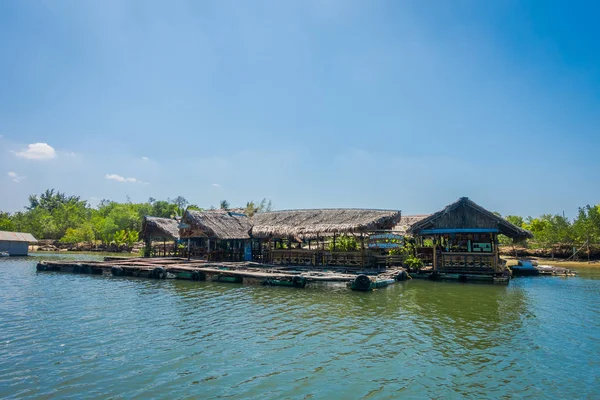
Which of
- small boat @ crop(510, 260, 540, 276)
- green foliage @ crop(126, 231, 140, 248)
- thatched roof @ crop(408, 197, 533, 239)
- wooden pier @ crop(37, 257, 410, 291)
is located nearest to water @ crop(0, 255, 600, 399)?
wooden pier @ crop(37, 257, 410, 291)

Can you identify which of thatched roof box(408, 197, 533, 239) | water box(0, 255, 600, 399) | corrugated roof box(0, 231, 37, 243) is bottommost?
water box(0, 255, 600, 399)

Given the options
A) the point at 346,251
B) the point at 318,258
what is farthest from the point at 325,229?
the point at 318,258

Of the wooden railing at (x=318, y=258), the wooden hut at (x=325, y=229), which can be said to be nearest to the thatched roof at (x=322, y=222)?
the wooden hut at (x=325, y=229)

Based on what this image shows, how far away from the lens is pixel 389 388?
6449 millimetres

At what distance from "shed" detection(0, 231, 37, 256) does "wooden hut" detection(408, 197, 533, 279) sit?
3743 centimetres

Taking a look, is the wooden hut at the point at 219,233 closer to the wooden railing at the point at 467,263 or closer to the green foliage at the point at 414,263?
the green foliage at the point at 414,263

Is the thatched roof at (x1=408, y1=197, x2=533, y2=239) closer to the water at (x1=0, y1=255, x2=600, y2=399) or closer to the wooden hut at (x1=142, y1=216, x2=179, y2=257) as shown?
the water at (x1=0, y1=255, x2=600, y2=399)

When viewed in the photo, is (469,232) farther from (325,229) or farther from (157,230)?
(157,230)

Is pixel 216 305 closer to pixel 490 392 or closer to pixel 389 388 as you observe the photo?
pixel 389 388

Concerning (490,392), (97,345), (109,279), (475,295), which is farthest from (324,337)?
(109,279)

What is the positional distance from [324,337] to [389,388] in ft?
9.78

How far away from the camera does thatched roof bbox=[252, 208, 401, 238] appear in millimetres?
21547

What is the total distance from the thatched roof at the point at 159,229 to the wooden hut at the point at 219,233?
77.0 inches

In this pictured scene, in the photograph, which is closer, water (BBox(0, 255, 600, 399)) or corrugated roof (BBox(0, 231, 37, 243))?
water (BBox(0, 255, 600, 399))
